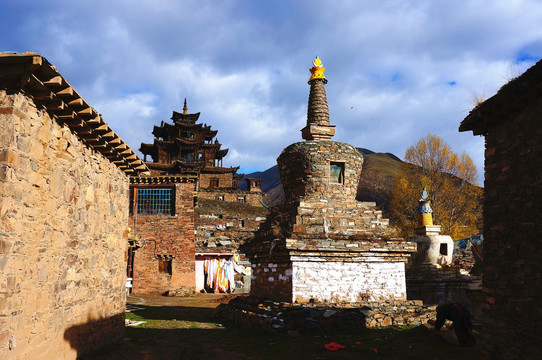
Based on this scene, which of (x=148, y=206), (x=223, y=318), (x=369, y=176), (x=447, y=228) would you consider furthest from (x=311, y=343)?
(x=369, y=176)

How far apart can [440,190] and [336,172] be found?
2644 centimetres

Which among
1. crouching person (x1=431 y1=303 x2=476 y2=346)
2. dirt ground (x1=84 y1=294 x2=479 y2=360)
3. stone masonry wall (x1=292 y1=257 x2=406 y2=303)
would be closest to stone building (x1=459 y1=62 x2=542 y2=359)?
dirt ground (x1=84 y1=294 x2=479 y2=360)

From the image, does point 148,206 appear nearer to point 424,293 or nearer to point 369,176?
point 424,293

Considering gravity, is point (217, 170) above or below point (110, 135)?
above

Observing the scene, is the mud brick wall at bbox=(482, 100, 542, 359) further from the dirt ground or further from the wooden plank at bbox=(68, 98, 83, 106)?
the wooden plank at bbox=(68, 98, 83, 106)

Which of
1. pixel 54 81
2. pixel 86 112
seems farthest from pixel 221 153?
pixel 54 81

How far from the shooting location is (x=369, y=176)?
76.1 m

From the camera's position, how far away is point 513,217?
6.71m

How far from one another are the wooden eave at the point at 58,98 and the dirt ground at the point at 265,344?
4109 millimetres

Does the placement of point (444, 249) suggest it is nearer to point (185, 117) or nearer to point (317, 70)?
point (317, 70)

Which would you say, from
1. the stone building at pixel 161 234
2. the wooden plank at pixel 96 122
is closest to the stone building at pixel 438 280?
the stone building at pixel 161 234

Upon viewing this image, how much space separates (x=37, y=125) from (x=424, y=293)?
54.0 feet

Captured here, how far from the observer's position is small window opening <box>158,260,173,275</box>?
990 inches

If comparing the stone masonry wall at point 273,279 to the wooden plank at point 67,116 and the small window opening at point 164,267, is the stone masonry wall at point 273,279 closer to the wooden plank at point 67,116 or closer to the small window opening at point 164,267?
the wooden plank at point 67,116
